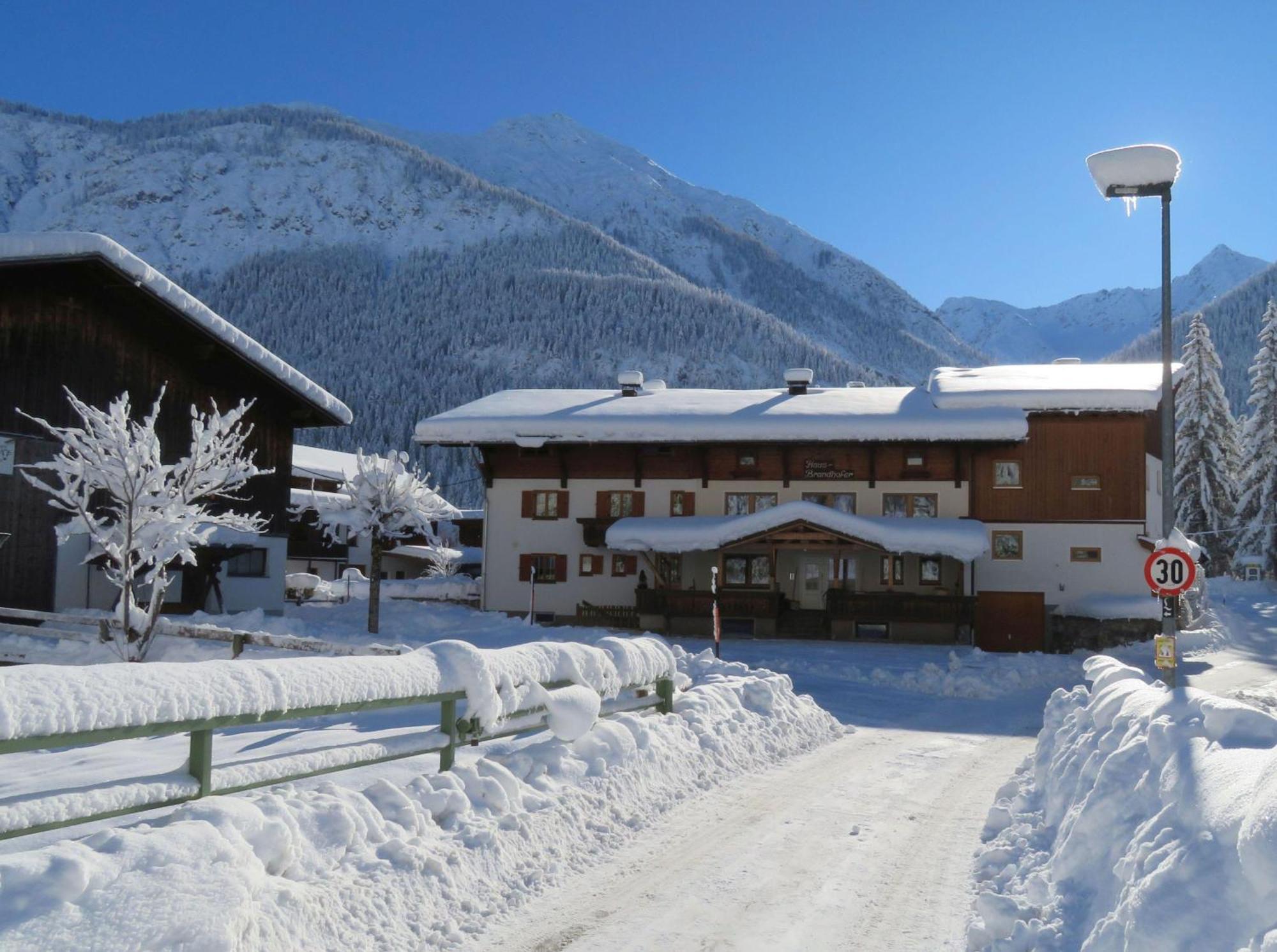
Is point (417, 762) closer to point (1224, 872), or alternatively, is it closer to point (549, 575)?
point (1224, 872)

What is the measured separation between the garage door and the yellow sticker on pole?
71.8ft

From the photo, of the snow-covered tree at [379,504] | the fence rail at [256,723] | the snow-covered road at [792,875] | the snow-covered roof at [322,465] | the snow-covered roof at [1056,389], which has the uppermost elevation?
the snow-covered roof at [1056,389]

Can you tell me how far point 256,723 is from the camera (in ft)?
24.9

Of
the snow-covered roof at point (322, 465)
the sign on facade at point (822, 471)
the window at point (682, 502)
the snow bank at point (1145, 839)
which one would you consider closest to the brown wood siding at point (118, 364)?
the window at point (682, 502)

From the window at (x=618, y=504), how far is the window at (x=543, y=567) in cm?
204

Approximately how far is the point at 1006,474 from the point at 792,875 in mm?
29246

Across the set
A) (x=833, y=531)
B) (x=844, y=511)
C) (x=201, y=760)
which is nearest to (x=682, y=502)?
(x=844, y=511)

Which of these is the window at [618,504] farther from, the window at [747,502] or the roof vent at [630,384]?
the roof vent at [630,384]

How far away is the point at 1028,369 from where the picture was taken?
42875 mm

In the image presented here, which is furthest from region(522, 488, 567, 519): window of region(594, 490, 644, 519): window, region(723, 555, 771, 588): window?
region(723, 555, 771, 588): window

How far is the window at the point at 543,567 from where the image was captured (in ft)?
123

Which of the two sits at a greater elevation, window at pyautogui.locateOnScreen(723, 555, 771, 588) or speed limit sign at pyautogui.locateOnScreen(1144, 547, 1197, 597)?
speed limit sign at pyautogui.locateOnScreen(1144, 547, 1197, 597)

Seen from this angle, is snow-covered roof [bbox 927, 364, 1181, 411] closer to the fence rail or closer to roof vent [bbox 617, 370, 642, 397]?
roof vent [bbox 617, 370, 642, 397]

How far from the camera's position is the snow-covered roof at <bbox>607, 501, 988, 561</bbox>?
32.1 meters
